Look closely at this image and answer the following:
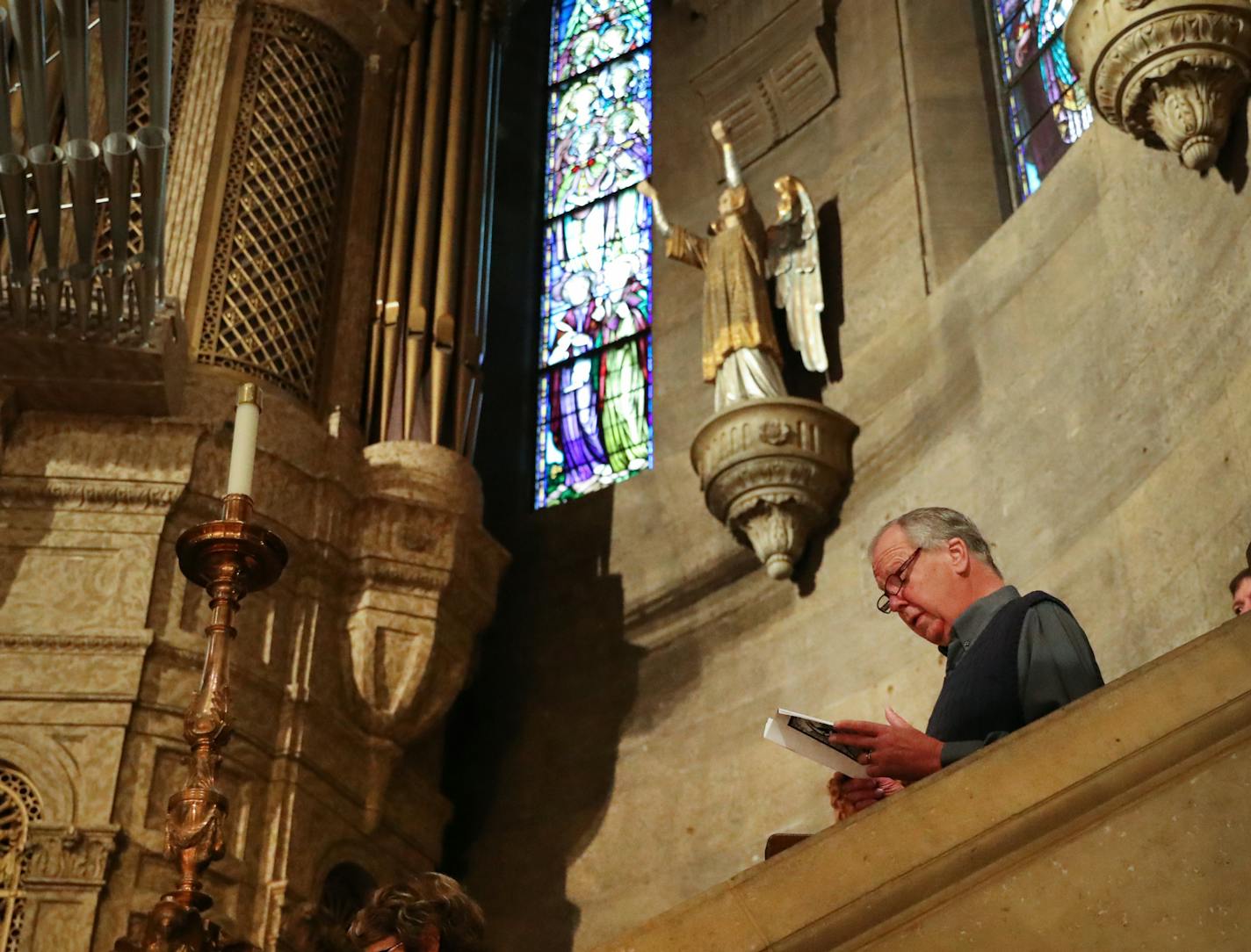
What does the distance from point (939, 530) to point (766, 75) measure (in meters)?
6.48

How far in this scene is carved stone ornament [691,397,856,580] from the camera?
25.0 ft

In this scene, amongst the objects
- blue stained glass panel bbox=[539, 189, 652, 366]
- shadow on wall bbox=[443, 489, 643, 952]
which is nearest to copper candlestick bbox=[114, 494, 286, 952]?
shadow on wall bbox=[443, 489, 643, 952]

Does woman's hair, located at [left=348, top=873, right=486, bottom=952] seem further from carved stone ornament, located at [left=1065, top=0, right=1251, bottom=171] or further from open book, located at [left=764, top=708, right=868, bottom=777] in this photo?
carved stone ornament, located at [left=1065, top=0, right=1251, bottom=171]

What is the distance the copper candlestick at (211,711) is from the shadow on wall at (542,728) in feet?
13.0

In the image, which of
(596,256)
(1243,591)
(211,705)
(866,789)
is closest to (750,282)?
(596,256)

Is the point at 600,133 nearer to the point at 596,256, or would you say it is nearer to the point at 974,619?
the point at 596,256

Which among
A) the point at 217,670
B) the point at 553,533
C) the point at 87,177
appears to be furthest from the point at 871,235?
the point at 217,670

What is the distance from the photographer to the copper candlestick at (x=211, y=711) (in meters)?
3.81

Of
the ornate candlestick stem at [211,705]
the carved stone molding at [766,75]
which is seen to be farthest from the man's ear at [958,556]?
the carved stone molding at [766,75]

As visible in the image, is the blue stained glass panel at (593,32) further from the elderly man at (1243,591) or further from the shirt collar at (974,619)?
the shirt collar at (974,619)

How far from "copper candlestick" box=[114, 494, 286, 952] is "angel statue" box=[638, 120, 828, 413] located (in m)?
4.06

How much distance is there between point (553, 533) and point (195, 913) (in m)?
5.43

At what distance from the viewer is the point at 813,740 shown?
2959 mm

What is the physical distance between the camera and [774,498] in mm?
7625
